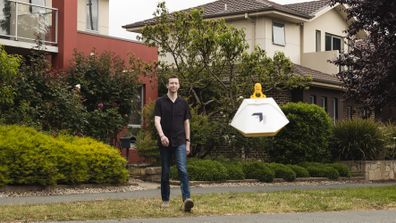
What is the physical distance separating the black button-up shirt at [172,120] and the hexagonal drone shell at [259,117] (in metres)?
5.96

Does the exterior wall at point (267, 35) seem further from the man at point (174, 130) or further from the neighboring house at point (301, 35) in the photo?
the man at point (174, 130)

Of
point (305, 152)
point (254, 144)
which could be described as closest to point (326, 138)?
point (305, 152)

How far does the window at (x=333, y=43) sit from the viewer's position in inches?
A: 1313

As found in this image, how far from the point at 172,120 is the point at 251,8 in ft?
64.6

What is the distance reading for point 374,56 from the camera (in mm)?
16375

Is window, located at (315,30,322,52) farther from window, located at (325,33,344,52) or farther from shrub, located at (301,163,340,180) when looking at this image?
shrub, located at (301,163,340,180)

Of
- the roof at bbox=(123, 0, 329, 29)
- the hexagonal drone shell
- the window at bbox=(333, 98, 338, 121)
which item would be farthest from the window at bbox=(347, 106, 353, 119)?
the hexagonal drone shell

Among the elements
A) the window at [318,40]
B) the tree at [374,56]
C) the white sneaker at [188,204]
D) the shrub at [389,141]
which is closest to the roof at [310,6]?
the window at [318,40]

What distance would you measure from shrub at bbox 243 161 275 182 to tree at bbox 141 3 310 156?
1563mm

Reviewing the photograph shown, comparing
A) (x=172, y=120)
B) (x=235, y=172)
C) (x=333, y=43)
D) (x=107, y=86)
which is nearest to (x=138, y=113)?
(x=107, y=86)

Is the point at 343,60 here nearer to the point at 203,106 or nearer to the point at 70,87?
the point at 203,106

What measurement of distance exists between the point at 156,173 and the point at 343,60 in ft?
19.7

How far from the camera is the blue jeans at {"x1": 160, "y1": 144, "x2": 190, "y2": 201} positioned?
1004cm

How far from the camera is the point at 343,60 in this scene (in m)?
18.6
